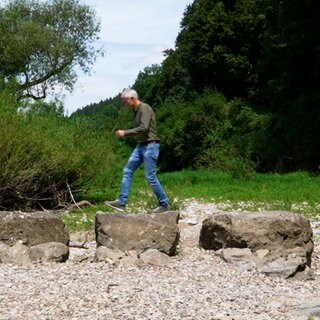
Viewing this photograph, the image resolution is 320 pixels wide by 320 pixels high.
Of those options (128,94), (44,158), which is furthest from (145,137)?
(44,158)

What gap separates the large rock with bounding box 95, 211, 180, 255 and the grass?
8.30ft

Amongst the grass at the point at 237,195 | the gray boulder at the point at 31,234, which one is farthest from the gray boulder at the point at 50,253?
the grass at the point at 237,195

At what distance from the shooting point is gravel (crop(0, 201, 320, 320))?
21.9 feet

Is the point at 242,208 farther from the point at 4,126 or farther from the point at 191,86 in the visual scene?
the point at 191,86

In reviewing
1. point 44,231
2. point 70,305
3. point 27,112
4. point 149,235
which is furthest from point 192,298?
point 27,112

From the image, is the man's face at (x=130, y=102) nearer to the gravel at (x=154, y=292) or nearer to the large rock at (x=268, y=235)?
the large rock at (x=268, y=235)

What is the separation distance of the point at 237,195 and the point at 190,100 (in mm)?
28598

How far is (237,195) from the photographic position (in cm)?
1730

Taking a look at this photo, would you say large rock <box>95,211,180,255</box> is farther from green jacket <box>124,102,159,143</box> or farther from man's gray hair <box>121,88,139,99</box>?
man's gray hair <box>121,88,139,99</box>

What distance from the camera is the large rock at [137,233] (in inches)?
360

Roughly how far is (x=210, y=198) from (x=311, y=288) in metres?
9.04

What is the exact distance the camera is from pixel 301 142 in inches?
1115

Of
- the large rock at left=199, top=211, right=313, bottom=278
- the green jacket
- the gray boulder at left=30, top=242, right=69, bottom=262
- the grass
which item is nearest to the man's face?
the green jacket

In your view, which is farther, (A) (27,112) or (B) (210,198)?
(B) (210,198)
